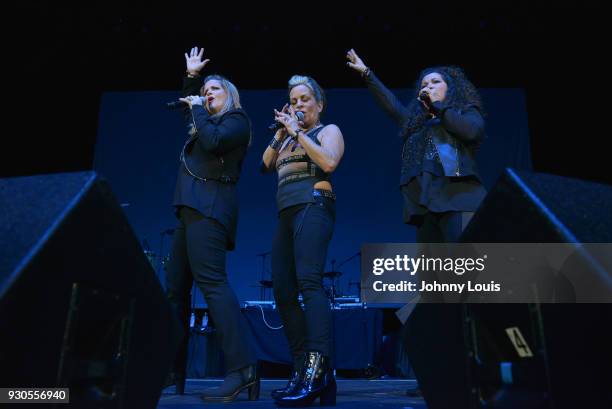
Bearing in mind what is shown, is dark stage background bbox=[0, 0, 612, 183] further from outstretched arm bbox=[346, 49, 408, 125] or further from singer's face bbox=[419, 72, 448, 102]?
singer's face bbox=[419, 72, 448, 102]

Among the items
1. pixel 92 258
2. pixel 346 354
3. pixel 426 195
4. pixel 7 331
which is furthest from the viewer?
pixel 346 354

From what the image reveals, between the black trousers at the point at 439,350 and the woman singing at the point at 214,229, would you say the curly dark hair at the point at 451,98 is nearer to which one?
the woman singing at the point at 214,229

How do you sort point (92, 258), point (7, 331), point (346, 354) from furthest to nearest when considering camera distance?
point (346, 354), point (92, 258), point (7, 331)

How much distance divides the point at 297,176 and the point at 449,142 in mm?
554

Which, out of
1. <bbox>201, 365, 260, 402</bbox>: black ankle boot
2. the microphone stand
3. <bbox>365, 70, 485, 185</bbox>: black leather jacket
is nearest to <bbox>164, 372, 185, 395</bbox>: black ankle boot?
<bbox>201, 365, 260, 402</bbox>: black ankle boot

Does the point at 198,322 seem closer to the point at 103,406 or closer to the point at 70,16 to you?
the point at 70,16

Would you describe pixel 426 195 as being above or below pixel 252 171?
below

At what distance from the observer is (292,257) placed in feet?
5.97

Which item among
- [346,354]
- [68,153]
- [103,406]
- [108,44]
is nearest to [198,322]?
[346,354]

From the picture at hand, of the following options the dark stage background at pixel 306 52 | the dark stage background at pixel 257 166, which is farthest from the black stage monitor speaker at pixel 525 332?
the dark stage background at pixel 257 166

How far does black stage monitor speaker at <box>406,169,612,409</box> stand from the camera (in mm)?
602

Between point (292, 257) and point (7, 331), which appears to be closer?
point (7, 331)

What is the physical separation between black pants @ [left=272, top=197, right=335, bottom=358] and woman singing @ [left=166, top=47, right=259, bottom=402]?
172mm

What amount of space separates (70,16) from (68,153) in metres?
1.55
